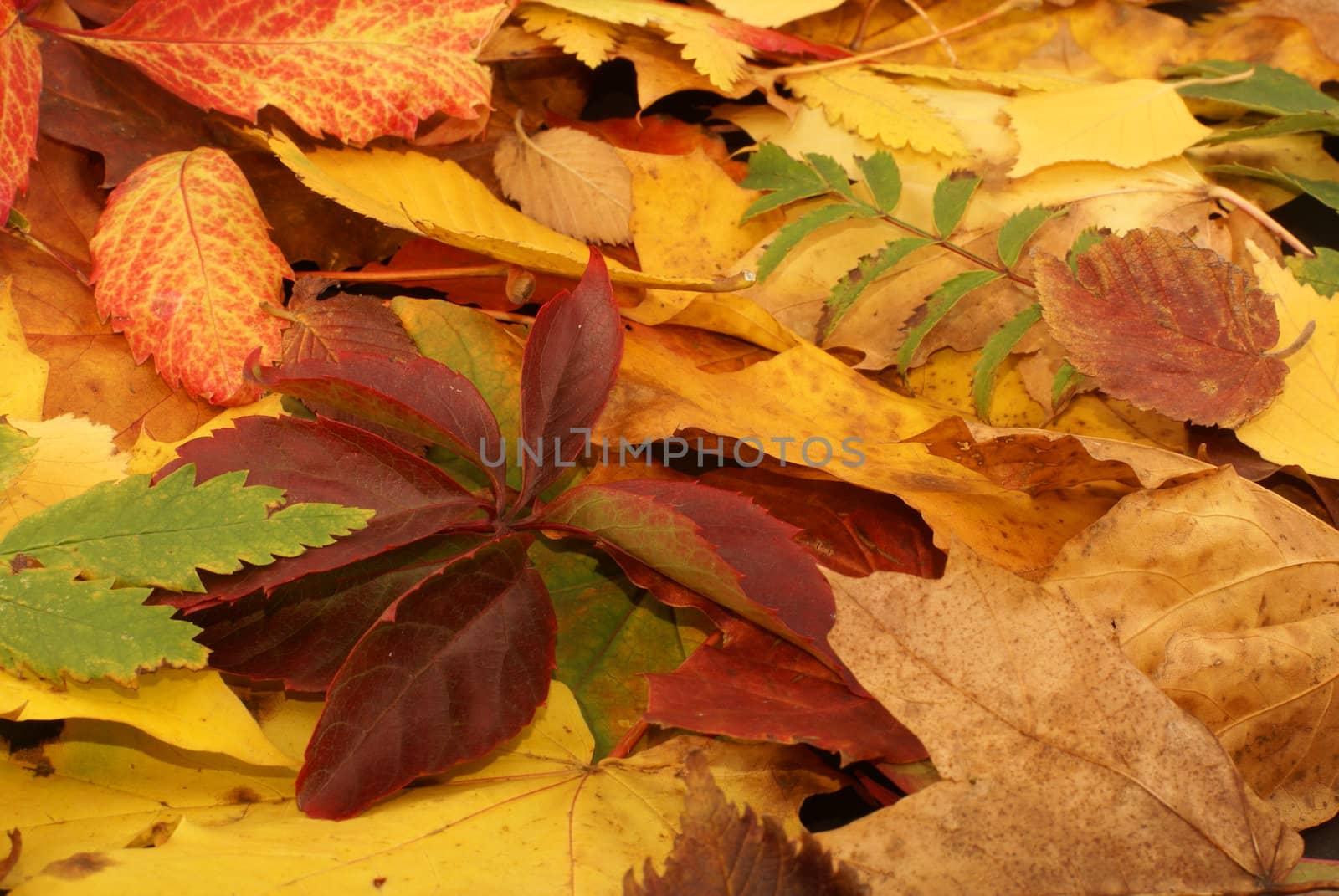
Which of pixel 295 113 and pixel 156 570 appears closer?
pixel 156 570

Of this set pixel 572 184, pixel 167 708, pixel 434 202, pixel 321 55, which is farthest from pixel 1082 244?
pixel 167 708

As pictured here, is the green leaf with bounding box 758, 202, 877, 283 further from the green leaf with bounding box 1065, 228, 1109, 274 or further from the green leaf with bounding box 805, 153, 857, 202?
the green leaf with bounding box 1065, 228, 1109, 274

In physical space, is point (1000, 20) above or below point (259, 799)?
above

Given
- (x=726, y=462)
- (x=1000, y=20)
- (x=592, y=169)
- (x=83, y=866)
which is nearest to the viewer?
(x=83, y=866)

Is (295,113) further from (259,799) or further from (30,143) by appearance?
(259,799)

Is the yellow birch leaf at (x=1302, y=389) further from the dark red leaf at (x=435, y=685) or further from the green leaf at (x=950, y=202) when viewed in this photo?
the dark red leaf at (x=435, y=685)

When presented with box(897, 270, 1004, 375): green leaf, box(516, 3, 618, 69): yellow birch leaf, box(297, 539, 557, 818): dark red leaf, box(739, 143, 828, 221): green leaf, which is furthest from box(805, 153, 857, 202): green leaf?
box(297, 539, 557, 818): dark red leaf

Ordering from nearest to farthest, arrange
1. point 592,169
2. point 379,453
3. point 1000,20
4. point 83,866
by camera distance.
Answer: point 83,866 < point 379,453 < point 592,169 < point 1000,20

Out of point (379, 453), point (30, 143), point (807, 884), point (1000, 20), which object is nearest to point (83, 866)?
point (379, 453)
